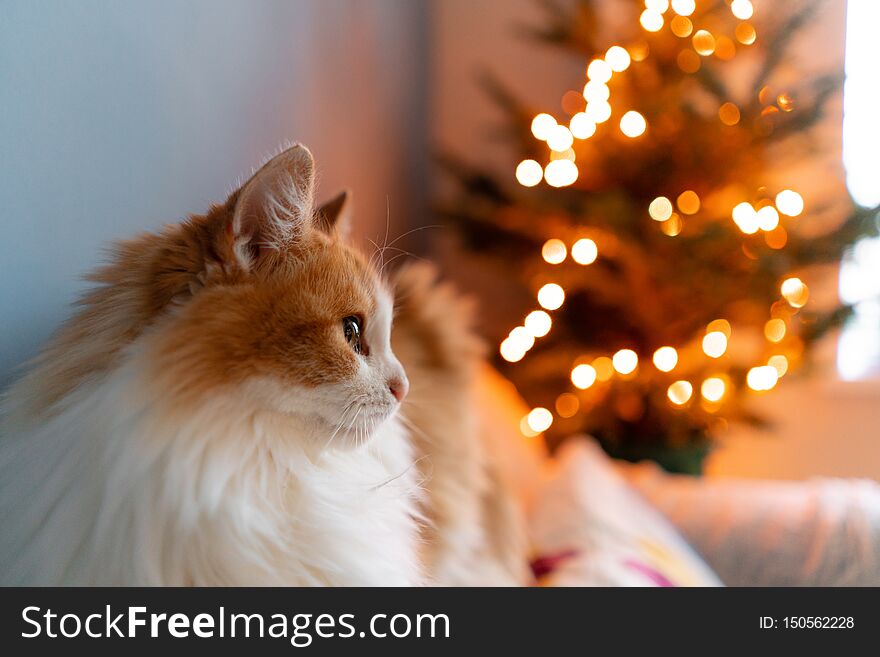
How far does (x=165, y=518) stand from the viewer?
57 cm

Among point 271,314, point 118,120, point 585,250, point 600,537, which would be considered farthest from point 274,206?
point 585,250

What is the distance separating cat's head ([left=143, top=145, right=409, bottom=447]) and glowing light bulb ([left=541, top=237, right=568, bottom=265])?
4.72 ft

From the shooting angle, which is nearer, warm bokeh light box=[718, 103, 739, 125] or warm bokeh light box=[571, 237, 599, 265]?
warm bokeh light box=[718, 103, 739, 125]

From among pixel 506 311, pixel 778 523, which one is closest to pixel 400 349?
pixel 778 523

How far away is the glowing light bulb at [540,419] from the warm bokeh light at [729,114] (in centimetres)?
92

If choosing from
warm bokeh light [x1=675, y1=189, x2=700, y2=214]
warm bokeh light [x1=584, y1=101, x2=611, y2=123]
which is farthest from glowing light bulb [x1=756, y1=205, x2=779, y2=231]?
warm bokeh light [x1=584, y1=101, x2=611, y2=123]

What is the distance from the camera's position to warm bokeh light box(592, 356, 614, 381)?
2098mm

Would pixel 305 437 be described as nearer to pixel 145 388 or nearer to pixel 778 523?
pixel 145 388

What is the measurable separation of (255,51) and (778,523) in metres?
1.31

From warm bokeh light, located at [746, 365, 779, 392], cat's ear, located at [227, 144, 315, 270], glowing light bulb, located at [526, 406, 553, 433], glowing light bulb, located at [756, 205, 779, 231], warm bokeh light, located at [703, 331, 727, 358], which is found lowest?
cat's ear, located at [227, 144, 315, 270]

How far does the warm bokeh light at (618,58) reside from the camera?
1.97m

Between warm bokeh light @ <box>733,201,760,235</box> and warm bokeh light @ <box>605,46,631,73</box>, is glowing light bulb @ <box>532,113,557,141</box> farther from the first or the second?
warm bokeh light @ <box>733,201,760,235</box>

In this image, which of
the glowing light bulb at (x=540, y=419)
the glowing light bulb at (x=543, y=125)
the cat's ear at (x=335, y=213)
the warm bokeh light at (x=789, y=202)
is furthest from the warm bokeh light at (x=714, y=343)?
the cat's ear at (x=335, y=213)

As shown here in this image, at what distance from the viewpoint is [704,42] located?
1.91 meters
